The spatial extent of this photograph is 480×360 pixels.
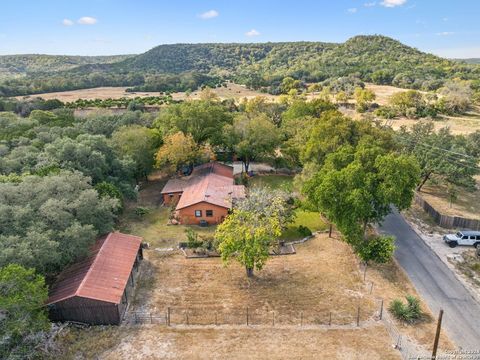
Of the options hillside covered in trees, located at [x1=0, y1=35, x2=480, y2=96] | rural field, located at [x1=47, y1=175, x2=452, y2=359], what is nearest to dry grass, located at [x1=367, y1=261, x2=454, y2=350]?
rural field, located at [x1=47, y1=175, x2=452, y2=359]

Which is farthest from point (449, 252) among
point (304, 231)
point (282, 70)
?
point (282, 70)

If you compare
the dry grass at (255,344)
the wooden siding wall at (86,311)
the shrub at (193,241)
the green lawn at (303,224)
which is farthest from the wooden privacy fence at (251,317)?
the green lawn at (303,224)

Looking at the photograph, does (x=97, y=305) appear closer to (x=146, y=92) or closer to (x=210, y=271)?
(x=210, y=271)

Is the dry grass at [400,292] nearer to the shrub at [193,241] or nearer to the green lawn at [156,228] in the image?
the shrub at [193,241]

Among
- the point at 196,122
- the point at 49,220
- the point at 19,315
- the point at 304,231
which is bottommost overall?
the point at 304,231

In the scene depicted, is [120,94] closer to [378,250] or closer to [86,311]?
[86,311]

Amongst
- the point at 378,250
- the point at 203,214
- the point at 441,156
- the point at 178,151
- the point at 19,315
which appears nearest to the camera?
the point at 19,315

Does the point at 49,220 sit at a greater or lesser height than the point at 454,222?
greater

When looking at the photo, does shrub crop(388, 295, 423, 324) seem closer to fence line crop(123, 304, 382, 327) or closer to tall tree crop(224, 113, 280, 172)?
fence line crop(123, 304, 382, 327)
